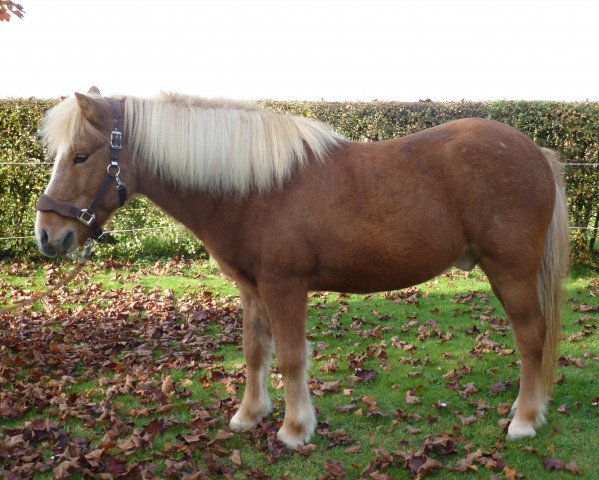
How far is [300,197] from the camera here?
358 centimetres

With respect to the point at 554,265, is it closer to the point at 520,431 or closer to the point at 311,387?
the point at 520,431

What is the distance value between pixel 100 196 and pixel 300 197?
1261 millimetres

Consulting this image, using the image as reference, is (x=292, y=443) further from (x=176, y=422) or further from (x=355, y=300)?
(x=355, y=300)

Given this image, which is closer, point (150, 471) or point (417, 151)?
point (150, 471)

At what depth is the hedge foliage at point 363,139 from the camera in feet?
30.2

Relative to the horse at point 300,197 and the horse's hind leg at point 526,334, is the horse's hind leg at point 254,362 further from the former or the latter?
the horse's hind leg at point 526,334

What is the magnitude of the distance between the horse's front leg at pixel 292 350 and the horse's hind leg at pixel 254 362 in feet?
1.22

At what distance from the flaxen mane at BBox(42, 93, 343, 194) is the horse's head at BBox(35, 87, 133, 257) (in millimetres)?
76

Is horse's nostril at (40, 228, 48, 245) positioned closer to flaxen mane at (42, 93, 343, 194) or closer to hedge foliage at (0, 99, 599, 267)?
flaxen mane at (42, 93, 343, 194)

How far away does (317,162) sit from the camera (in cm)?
371

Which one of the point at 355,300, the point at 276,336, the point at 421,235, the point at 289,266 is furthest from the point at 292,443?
the point at 355,300

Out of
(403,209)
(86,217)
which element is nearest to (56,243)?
(86,217)

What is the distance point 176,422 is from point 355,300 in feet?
13.5

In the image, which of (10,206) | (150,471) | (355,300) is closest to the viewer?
(150,471)
